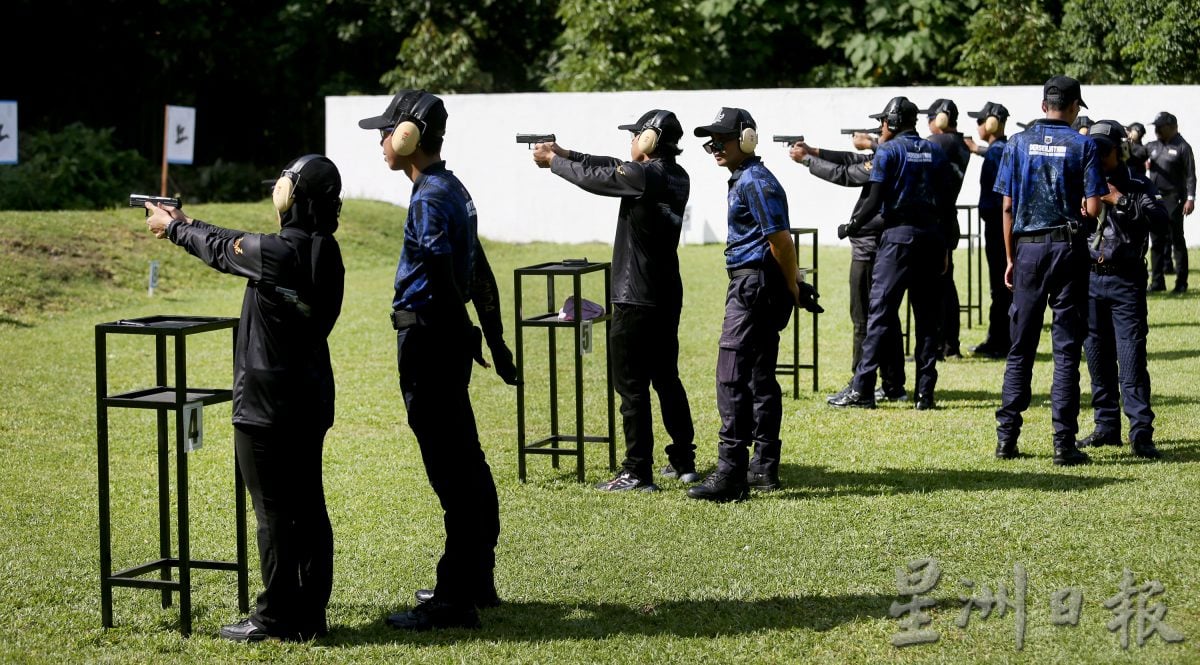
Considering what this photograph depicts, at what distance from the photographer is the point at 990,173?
482 inches

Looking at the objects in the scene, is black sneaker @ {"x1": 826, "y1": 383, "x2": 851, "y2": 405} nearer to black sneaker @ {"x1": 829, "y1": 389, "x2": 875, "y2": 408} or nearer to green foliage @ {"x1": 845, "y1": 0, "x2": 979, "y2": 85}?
black sneaker @ {"x1": 829, "y1": 389, "x2": 875, "y2": 408}

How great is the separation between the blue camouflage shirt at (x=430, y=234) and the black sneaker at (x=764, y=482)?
2.83m

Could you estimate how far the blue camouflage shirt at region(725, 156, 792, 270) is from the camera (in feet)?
24.0

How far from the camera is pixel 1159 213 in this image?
855cm

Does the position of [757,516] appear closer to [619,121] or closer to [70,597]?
[70,597]

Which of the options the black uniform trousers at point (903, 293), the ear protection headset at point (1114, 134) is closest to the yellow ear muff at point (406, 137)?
the ear protection headset at point (1114, 134)

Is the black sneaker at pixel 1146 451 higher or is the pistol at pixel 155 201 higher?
the pistol at pixel 155 201

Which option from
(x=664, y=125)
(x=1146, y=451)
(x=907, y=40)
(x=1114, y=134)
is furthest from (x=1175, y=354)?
(x=907, y=40)

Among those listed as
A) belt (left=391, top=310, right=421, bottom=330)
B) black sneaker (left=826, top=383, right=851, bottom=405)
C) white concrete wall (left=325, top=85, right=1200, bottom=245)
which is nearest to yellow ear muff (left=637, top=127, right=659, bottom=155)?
belt (left=391, top=310, right=421, bottom=330)

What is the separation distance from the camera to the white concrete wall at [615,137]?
22.3 m

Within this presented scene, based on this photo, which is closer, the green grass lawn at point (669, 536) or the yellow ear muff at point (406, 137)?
the green grass lawn at point (669, 536)

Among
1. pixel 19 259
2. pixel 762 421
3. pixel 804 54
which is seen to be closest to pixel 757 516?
pixel 762 421

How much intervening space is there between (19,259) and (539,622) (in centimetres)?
1351

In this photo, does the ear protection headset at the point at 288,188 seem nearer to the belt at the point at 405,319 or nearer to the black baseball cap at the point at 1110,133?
the belt at the point at 405,319
